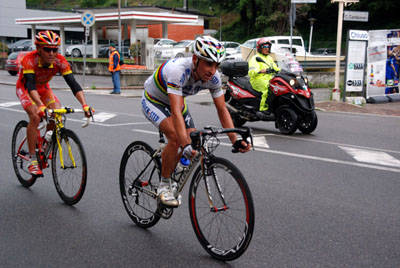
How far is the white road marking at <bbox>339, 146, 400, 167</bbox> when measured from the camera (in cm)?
782

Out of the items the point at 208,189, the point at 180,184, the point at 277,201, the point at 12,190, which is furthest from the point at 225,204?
the point at 12,190

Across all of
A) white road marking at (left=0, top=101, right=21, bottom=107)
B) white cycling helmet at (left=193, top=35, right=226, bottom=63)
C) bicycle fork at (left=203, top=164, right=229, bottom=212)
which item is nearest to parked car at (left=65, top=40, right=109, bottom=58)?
white road marking at (left=0, top=101, right=21, bottom=107)

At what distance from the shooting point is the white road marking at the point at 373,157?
7820 mm

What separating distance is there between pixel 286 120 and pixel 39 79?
5.83m

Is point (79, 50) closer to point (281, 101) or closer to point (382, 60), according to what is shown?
point (382, 60)

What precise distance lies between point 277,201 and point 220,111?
173 cm

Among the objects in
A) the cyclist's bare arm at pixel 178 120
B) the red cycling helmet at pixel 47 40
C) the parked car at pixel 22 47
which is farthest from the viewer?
the parked car at pixel 22 47

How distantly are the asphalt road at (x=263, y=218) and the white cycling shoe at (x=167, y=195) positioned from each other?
0.38 meters

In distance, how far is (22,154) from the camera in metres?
6.33

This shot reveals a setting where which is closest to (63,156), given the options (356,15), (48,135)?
(48,135)

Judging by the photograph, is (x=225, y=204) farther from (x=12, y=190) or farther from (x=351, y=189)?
(x=12, y=190)

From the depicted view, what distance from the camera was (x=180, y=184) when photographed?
4.33m

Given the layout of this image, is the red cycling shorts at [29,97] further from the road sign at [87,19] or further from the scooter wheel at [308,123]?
the road sign at [87,19]

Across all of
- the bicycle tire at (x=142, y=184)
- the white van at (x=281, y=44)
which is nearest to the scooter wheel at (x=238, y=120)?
the bicycle tire at (x=142, y=184)
